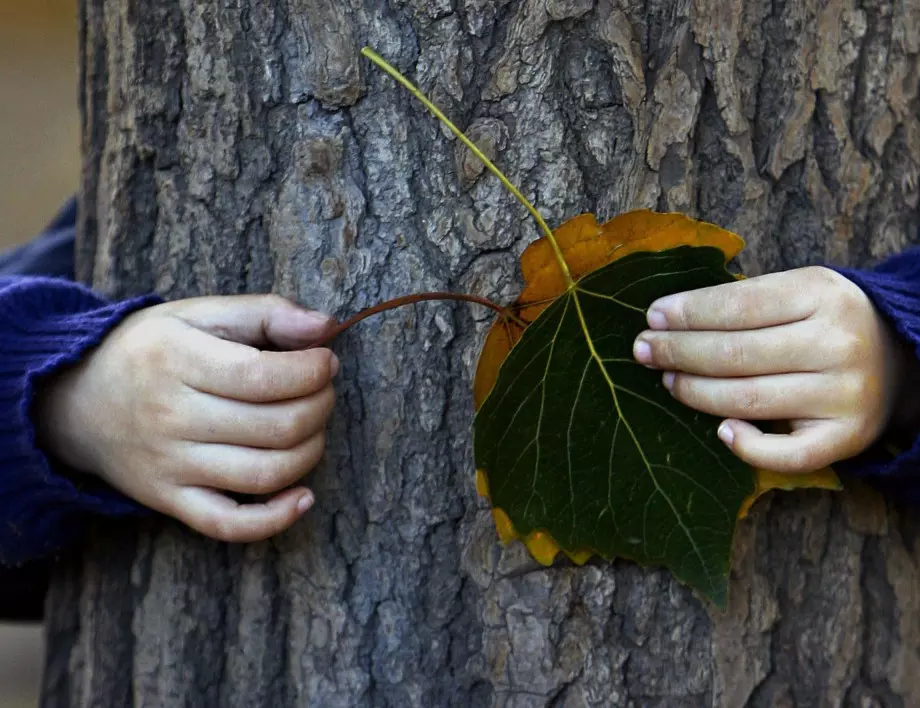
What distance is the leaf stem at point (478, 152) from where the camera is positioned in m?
0.62

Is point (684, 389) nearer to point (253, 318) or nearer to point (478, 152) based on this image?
point (478, 152)

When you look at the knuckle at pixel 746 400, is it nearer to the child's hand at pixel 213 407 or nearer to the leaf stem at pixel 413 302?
the leaf stem at pixel 413 302

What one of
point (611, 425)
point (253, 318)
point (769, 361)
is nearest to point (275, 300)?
point (253, 318)

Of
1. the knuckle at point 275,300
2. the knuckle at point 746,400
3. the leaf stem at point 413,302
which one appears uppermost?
the knuckle at point 275,300

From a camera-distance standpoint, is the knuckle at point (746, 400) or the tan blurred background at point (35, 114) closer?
the knuckle at point (746, 400)

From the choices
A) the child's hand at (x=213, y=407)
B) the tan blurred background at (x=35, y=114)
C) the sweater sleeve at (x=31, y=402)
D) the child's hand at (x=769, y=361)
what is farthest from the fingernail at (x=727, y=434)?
the tan blurred background at (x=35, y=114)

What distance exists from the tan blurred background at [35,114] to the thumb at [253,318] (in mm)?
3822

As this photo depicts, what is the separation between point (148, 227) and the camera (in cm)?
79

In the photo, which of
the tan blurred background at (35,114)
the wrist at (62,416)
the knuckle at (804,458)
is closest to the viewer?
the knuckle at (804,458)

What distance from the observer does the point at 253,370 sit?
0.65 m

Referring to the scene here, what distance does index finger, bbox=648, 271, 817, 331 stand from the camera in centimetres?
63

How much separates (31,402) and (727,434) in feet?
1.87

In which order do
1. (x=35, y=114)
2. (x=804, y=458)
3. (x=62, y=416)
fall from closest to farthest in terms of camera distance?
(x=804, y=458)
(x=62, y=416)
(x=35, y=114)

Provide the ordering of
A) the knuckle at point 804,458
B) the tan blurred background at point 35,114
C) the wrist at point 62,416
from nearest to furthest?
1. the knuckle at point 804,458
2. the wrist at point 62,416
3. the tan blurred background at point 35,114
